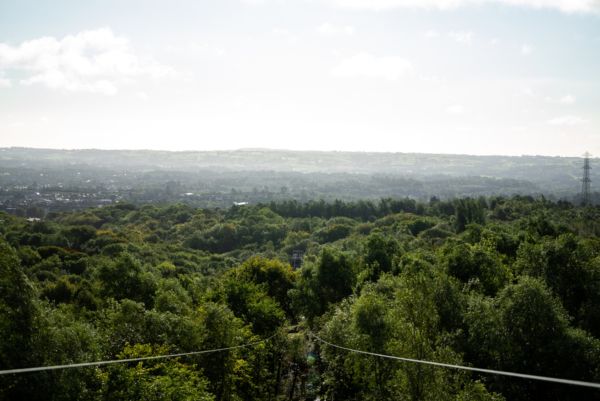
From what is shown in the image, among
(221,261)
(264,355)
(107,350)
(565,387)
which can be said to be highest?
(107,350)

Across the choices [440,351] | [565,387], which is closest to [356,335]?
[440,351]

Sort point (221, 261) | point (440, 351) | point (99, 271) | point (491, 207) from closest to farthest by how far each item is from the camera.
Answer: point (440, 351) < point (99, 271) < point (221, 261) < point (491, 207)

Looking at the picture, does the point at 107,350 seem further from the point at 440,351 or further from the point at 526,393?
the point at 526,393

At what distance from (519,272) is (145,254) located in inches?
3058

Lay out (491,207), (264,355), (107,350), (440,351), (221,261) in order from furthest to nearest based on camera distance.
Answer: (491,207), (221,261), (264,355), (107,350), (440,351)

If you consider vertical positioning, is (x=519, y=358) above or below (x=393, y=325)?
below

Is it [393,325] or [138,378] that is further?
[393,325]

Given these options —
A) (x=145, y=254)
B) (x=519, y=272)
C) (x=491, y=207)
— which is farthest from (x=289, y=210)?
(x=519, y=272)

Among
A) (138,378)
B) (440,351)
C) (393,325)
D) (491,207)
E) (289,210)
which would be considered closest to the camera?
(138,378)

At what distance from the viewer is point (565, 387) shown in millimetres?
27484

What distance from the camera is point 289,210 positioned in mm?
190625

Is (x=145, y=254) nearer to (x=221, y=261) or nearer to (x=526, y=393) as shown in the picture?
(x=221, y=261)

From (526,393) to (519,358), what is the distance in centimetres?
191

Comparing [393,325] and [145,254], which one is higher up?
[393,325]
